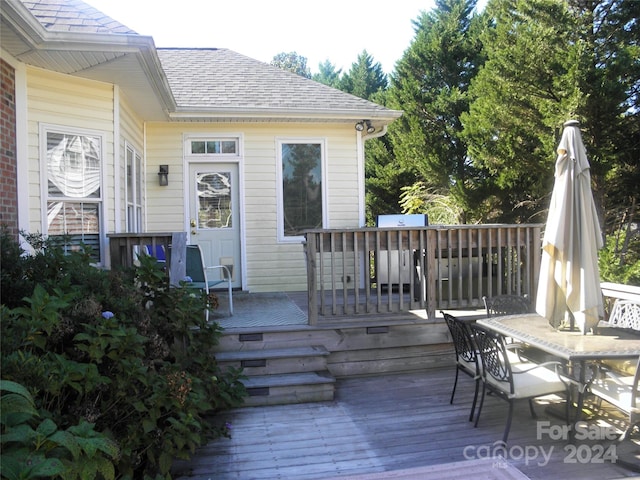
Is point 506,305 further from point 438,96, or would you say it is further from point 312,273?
point 438,96

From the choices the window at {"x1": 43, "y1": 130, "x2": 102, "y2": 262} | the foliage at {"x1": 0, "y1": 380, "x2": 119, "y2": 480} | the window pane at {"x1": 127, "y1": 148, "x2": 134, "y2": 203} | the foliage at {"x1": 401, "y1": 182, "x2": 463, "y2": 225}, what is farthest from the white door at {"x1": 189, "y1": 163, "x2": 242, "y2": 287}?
the foliage at {"x1": 401, "y1": 182, "x2": 463, "y2": 225}

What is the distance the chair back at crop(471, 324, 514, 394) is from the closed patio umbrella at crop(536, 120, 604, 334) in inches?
20.1

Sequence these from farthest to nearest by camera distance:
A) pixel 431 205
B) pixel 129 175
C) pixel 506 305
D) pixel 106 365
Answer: pixel 431 205 < pixel 129 175 < pixel 506 305 < pixel 106 365

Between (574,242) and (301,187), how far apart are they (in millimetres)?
4822

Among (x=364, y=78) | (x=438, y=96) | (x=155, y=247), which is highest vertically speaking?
(x=364, y=78)

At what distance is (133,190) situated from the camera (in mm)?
6492

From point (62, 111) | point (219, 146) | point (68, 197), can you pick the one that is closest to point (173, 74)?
point (219, 146)

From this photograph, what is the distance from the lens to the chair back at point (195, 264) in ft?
18.1

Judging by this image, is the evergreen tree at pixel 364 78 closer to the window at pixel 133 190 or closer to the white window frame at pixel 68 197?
the window at pixel 133 190

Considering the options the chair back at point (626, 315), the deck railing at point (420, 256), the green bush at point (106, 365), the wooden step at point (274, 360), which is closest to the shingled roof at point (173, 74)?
the green bush at point (106, 365)

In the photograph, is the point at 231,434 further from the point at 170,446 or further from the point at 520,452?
the point at 520,452

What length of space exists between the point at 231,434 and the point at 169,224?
176 inches

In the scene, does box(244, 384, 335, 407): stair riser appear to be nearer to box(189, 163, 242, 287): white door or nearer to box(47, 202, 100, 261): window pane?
box(47, 202, 100, 261): window pane

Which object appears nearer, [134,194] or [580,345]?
[580,345]
